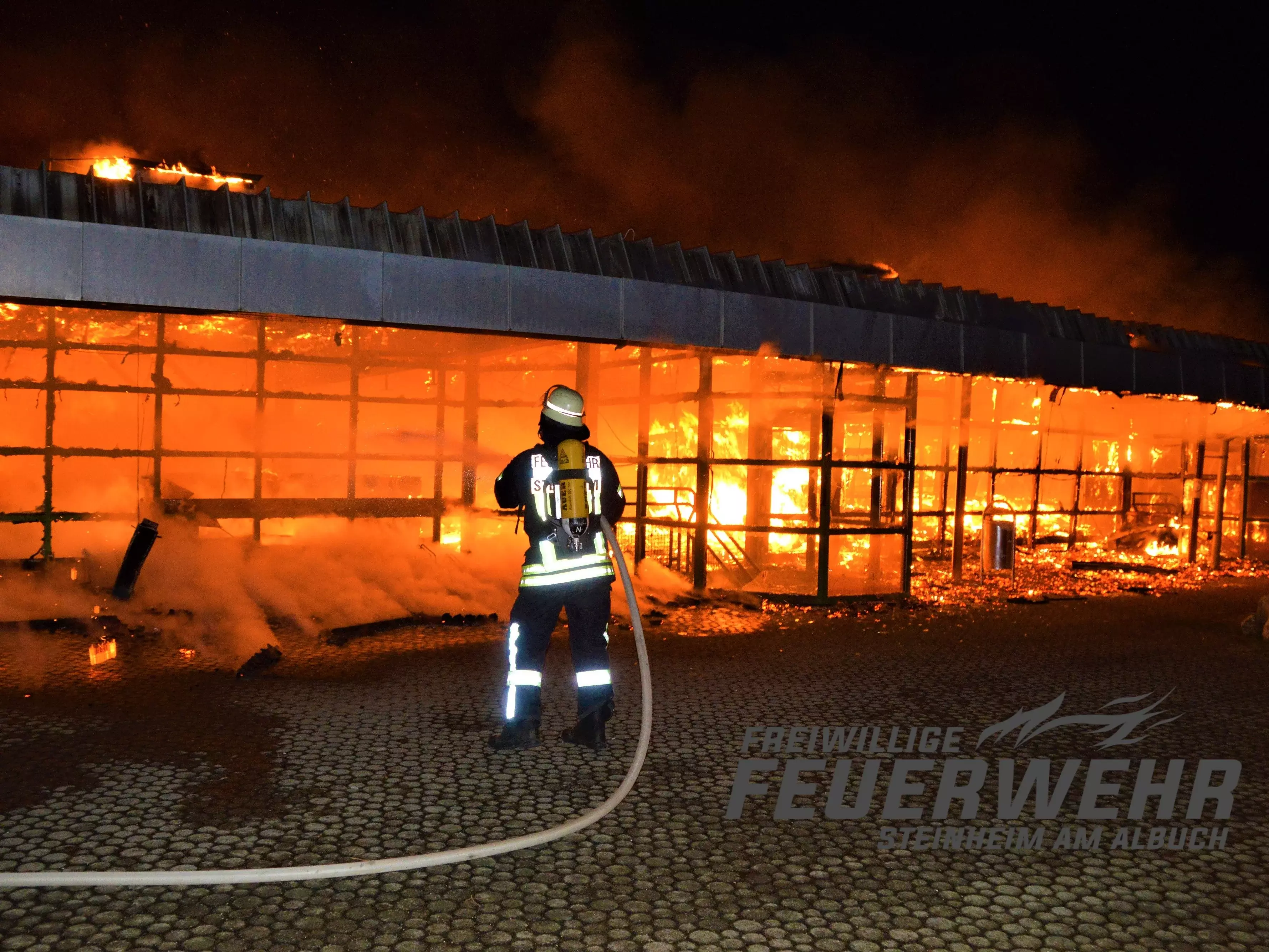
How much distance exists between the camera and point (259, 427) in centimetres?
1067

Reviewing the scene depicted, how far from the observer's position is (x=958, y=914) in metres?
3.11

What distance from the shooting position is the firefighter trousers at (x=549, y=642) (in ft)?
15.8

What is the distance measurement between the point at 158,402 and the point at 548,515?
6.92 meters

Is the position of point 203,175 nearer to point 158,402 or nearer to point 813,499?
point 158,402

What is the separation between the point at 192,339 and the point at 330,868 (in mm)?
8687

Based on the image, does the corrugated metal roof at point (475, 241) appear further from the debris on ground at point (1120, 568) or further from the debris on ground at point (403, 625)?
the debris on ground at point (1120, 568)

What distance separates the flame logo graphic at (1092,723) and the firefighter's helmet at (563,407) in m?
2.77

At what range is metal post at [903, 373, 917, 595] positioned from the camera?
1061 cm

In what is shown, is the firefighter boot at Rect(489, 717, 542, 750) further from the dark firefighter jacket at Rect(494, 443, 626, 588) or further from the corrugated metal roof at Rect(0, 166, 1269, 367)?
the corrugated metal roof at Rect(0, 166, 1269, 367)

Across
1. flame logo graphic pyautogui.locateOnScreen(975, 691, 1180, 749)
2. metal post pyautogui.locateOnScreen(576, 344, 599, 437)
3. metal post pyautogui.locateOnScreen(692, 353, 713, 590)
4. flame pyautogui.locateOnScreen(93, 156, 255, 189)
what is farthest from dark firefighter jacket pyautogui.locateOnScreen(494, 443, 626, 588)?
flame pyautogui.locateOnScreen(93, 156, 255, 189)

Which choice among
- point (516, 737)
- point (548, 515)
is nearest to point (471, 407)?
point (548, 515)

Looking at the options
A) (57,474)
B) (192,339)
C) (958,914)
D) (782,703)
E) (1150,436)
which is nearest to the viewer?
(958,914)

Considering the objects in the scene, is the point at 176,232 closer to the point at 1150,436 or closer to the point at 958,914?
the point at 958,914

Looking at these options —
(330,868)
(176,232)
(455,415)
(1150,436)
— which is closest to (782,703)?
(330,868)
